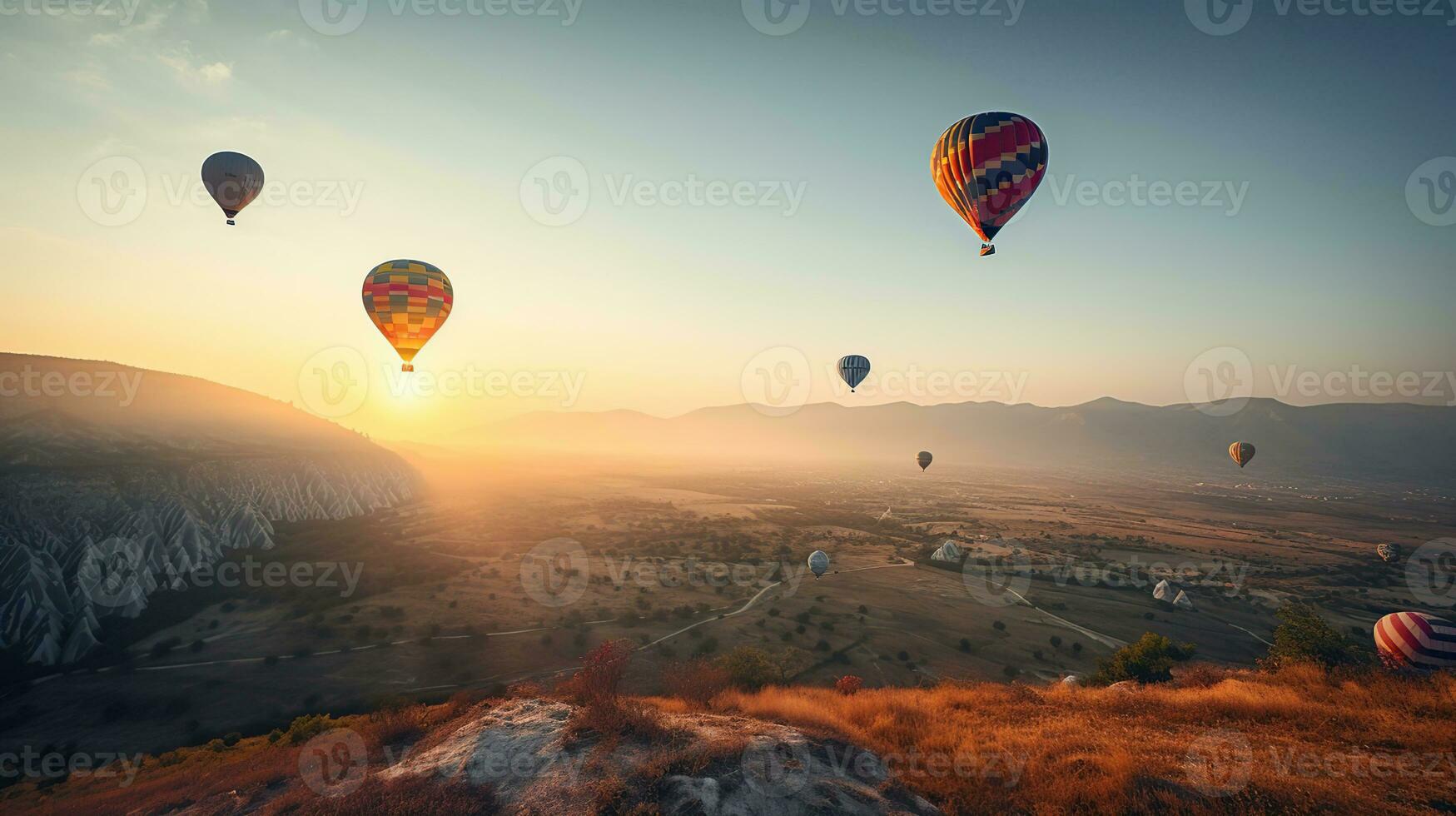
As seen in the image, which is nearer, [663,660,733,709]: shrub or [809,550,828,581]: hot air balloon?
[663,660,733,709]: shrub

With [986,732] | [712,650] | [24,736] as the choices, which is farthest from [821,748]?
[24,736]

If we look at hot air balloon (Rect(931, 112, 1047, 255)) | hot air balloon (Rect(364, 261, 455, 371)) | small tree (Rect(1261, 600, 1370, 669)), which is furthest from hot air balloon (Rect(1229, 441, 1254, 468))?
hot air balloon (Rect(364, 261, 455, 371))

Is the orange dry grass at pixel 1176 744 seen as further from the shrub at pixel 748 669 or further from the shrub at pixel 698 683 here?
the shrub at pixel 748 669

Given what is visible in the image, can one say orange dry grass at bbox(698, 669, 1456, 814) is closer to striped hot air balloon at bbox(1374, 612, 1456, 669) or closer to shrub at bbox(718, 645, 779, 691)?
striped hot air balloon at bbox(1374, 612, 1456, 669)

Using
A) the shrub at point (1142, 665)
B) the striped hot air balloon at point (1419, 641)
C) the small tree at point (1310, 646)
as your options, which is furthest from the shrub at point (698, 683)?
the striped hot air balloon at point (1419, 641)

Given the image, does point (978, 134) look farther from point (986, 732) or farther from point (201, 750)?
point (201, 750)

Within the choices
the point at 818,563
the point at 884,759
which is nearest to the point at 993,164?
the point at 884,759
